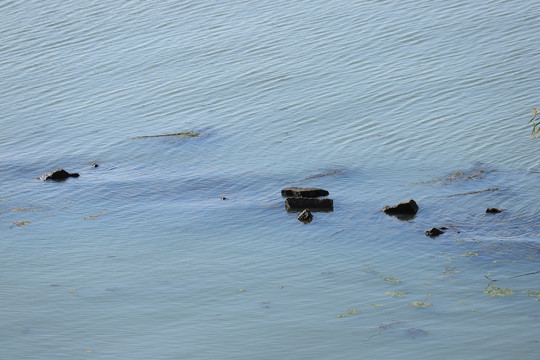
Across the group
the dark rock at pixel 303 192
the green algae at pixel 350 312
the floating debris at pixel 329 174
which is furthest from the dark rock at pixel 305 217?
the green algae at pixel 350 312

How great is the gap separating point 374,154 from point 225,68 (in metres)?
5.90

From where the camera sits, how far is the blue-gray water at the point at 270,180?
27.2 ft

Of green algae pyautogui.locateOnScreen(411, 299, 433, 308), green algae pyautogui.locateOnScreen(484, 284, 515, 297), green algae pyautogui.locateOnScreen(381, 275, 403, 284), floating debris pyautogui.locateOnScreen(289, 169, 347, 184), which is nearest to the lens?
green algae pyautogui.locateOnScreen(411, 299, 433, 308)

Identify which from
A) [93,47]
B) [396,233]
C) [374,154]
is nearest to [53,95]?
[93,47]

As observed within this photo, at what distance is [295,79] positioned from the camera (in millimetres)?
16984

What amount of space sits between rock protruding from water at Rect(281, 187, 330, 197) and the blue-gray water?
0.48ft

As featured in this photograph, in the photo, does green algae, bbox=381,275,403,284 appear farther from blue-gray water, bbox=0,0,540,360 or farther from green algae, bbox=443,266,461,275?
green algae, bbox=443,266,461,275

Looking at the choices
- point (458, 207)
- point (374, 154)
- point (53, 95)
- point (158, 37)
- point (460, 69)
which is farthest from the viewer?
point (158, 37)

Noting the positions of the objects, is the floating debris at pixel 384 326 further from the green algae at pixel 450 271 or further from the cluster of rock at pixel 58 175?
the cluster of rock at pixel 58 175

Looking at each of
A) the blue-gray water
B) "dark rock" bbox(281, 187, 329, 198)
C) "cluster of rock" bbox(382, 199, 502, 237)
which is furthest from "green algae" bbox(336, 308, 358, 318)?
"dark rock" bbox(281, 187, 329, 198)

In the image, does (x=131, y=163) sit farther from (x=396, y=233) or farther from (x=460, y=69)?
(x=460, y=69)

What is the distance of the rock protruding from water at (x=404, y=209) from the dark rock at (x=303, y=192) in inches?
40.4

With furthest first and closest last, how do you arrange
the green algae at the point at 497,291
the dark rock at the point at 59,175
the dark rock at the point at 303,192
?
1. the dark rock at the point at 59,175
2. the dark rock at the point at 303,192
3. the green algae at the point at 497,291

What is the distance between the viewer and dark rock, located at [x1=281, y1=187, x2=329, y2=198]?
37.6 feet
